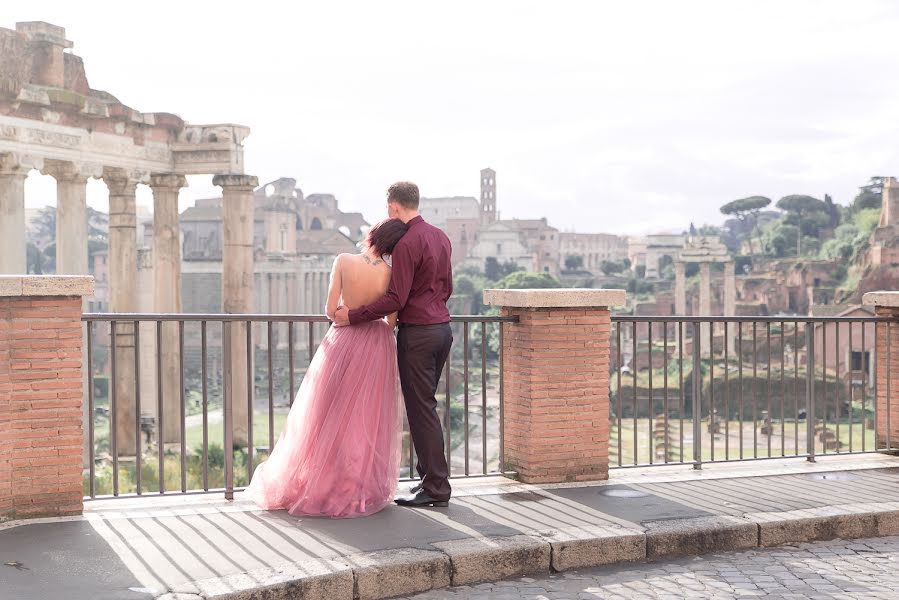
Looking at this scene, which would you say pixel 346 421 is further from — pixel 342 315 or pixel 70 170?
pixel 70 170

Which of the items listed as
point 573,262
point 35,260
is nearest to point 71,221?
point 35,260

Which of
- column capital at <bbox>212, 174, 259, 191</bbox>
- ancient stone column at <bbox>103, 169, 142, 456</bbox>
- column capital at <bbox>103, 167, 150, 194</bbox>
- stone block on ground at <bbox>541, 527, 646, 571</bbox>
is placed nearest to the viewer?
stone block on ground at <bbox>541, 527, 646, 571</bbox>

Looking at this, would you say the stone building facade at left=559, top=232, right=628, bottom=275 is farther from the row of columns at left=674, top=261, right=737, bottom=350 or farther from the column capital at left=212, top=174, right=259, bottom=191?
the column capital at left=212, top=174, right=259, bottom=191

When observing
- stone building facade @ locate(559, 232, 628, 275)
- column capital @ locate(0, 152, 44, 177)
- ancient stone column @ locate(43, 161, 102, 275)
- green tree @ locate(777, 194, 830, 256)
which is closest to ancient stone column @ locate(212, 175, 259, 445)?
ancient stone column @ locate(43, 161, 102, 275)

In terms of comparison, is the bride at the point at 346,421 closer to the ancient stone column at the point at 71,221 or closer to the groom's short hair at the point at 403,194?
the groom's short hair at the point at 403,194

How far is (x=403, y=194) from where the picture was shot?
6039 mm

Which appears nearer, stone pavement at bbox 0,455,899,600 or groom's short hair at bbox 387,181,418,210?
stone pavement at bbox 0,455,899,600

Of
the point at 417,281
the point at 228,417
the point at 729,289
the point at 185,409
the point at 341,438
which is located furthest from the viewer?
the point at 729,289

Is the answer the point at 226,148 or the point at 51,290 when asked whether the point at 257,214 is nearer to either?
the point at 226,148

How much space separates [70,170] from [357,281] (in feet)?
42.5

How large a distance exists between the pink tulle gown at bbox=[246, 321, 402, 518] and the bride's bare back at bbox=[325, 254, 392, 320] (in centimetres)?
16

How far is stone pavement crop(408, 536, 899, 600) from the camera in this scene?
499 cm

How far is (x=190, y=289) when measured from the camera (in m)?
79.7

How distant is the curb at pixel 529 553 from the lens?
15.4 ft
